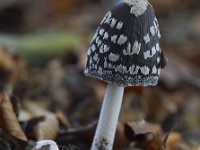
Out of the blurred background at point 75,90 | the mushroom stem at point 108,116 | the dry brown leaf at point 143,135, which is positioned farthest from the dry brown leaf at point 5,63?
the mushroom stem at point 108,116

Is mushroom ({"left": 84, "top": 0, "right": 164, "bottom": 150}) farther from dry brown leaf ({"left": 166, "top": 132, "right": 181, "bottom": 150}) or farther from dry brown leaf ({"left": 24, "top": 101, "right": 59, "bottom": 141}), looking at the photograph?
dry brown leaf ({"left": 166, "top": 132, "right": 181, "bottom": 150})

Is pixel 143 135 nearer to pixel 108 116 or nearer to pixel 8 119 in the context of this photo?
pixel 108 116

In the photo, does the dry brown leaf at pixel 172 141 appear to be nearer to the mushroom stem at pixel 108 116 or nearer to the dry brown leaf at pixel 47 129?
the mushroom stem at pixel 108 116

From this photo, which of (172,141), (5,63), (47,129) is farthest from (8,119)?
(5,63)

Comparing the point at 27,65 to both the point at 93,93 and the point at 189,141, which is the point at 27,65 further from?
the point at 189,141

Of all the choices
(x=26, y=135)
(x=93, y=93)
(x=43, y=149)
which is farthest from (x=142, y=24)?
(x=93, y=93)

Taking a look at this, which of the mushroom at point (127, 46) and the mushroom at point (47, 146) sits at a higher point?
the mushroom at point (127, 46)
